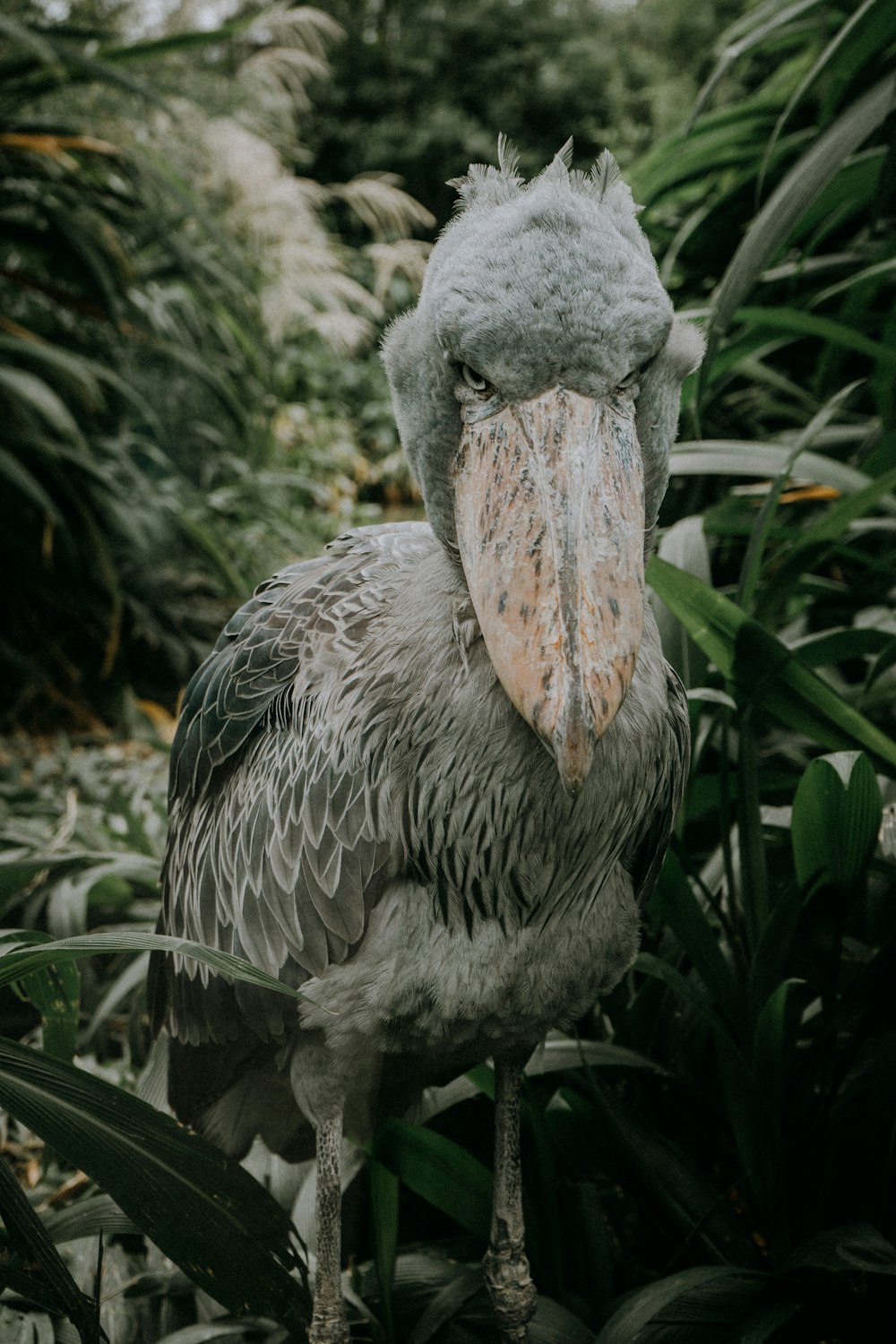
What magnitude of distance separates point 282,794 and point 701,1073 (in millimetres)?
846

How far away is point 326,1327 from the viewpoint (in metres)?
1.28

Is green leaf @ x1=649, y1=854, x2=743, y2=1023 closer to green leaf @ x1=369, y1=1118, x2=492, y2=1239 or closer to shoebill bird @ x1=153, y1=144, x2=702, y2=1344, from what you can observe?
shoebill bird @ x1=153, y1=144, x2=702, y2=1344

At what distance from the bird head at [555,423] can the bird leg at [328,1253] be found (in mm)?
670

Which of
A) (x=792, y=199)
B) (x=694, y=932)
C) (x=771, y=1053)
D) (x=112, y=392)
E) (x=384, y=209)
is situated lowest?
(x=771, y=1053)

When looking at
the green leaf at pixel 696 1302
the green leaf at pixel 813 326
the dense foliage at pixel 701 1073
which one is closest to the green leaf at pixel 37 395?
the dense foliage at pixel 701 1073

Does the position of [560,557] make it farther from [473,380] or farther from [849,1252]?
[849,1252]

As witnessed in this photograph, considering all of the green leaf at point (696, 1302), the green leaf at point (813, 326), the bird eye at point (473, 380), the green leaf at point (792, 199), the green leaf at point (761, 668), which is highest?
the green leaf at point (792, 199)

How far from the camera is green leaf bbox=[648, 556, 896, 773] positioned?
144 cm

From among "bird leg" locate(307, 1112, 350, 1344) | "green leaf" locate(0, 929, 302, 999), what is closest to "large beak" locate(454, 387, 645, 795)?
"green leaf" locate(0, 929, 302, 999)

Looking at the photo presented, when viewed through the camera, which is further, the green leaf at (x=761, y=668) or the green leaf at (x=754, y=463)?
the green leaf at (x=754, y=463)

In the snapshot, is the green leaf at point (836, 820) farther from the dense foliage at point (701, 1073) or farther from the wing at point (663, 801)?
the wing at point (663, 801)

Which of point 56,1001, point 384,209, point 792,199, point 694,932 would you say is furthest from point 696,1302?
point 384,209

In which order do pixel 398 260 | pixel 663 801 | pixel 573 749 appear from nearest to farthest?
pixel 573 749 → pixel 663 801 → pixel 398 260

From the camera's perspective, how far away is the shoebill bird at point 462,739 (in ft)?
2.95
